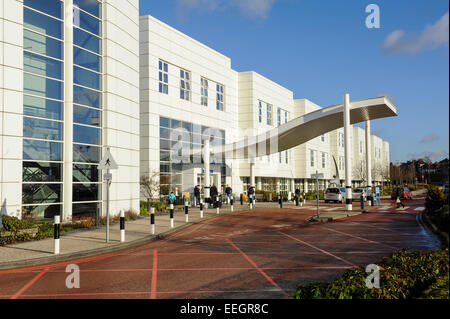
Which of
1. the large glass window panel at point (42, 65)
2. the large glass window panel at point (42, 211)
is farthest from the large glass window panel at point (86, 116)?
the large glass window panel at point (42, 211)

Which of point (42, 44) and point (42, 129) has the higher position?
point (42, 44)

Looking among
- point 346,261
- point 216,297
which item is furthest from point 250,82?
point 216,297

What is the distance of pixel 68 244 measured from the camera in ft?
38.8

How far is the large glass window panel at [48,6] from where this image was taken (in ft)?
49.4

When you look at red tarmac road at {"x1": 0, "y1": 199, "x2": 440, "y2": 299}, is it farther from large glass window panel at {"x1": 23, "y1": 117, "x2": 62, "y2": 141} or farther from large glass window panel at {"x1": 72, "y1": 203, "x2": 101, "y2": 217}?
large glass window panel at {"x1": 23, "y1": 117, "x2": 62, "y2": 141}

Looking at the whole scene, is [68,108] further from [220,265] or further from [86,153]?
[220,265]

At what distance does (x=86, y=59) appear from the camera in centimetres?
1795

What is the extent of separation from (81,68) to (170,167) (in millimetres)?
13191

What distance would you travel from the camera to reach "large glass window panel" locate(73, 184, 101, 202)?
17000 mm

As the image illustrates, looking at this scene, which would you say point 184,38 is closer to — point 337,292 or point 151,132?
point 151,132

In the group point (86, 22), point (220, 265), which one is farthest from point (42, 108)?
point (220, 265)

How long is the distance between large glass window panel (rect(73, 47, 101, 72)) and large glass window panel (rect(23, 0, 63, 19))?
1649 millimetres

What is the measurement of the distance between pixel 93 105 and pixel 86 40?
3.03m

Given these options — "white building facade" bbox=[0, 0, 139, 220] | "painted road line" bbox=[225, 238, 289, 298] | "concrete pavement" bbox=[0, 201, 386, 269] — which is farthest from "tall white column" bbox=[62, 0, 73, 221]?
"painted road line" bbox=[225, 238, 289, 298]
